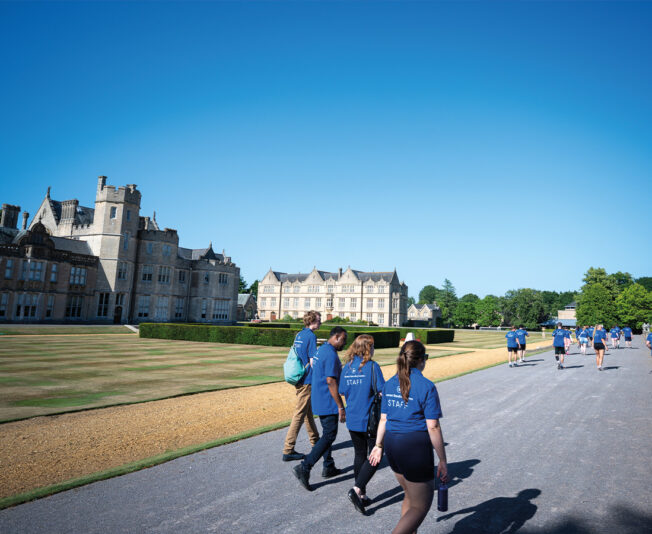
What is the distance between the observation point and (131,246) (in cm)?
4538

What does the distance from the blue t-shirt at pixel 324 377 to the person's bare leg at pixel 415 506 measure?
2017 mm

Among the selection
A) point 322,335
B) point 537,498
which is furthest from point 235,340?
point 537,498

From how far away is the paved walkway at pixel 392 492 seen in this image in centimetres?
430

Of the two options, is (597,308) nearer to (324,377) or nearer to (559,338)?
(559,338)

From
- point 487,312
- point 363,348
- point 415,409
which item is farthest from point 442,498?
point 487,312

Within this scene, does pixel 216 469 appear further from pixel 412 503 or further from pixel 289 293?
pixel 289 293

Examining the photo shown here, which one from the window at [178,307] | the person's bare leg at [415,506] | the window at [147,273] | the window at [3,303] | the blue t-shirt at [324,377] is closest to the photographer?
the person's bare leg at [415,506]

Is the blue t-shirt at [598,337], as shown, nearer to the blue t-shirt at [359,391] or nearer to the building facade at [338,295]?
the blue t-shirt at [359,391]

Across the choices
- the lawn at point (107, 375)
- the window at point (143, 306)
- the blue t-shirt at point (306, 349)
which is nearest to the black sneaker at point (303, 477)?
the blue t-shirt at point (306, 349)

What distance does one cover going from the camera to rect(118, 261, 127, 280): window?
44.1 metres

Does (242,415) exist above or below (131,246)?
below

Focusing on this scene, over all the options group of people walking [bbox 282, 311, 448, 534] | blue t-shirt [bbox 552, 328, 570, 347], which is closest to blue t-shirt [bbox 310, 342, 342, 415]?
group of people walking [bbox 282, 311, 448, 534]

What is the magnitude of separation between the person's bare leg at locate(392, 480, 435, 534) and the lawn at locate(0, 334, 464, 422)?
26.9ft

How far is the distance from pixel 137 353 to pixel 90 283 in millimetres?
26532
